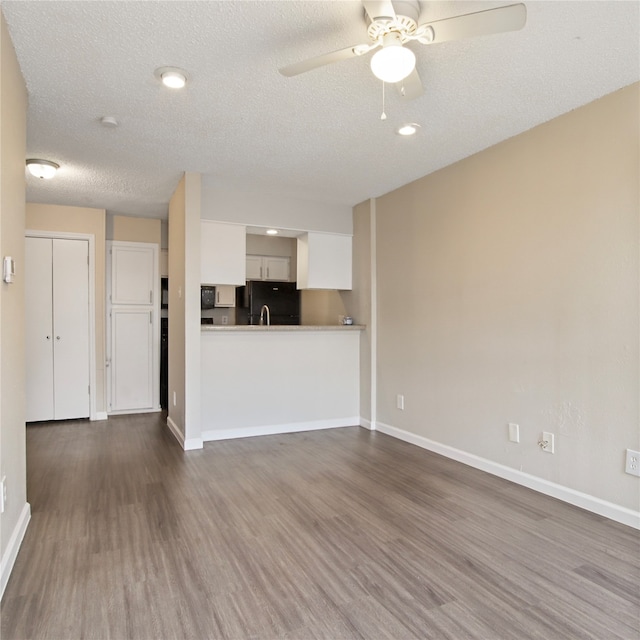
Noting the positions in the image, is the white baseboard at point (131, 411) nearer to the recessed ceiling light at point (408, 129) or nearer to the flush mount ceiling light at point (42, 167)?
the flush mount ceiling light at point (42, 167)

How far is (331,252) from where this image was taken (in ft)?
16.2

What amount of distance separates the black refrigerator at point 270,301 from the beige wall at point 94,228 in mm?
1870

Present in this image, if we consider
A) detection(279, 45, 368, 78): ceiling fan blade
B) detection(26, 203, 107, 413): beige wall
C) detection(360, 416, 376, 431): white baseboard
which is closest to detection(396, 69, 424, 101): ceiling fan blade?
detection(279, 45, 368, 78): ceiling fan blade

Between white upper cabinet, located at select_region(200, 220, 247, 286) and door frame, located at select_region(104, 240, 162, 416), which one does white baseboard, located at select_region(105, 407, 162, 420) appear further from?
white upper cabinet, located at select_region(200, 220, 247, 286)

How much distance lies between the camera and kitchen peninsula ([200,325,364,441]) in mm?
4258

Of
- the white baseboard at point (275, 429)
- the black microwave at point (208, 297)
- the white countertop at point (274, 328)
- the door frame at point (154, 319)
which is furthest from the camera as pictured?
the black microwave at point (208, 297)

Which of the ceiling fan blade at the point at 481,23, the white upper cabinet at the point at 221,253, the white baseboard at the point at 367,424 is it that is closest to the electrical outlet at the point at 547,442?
the white baseboard at the point at 367,424

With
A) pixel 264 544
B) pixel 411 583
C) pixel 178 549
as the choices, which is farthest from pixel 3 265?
pixel 411 583

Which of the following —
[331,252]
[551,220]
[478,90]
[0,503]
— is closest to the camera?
[0,503]

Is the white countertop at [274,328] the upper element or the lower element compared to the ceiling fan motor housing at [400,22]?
lower

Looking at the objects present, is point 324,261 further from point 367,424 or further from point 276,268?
point 276,268

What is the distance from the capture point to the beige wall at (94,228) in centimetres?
503

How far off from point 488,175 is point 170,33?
2359mm

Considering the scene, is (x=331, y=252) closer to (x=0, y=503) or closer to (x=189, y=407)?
(x=189, y=407)
